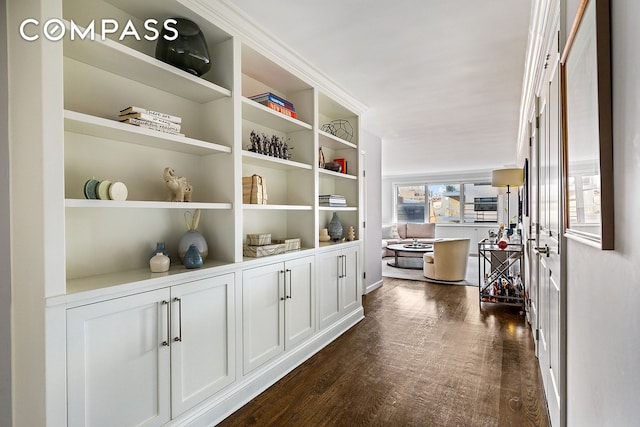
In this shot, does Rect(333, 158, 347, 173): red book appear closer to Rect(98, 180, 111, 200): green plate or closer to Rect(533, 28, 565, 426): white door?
Rect(533, 28, 565, 426): white door

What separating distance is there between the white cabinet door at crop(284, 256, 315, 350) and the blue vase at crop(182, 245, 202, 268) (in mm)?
820

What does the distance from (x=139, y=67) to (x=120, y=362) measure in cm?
145

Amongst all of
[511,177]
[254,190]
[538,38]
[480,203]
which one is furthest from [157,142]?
[480,203]

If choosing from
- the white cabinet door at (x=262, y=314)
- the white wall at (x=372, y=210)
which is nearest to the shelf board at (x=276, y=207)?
the white cabinet door at (x=262, y=314)

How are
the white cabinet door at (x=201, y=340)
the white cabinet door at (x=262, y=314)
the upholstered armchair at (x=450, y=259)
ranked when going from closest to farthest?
the white cabinet door at (x=201, y=340)
the white cabinet door at (x=262, y=314)
the upholstered armchair at (x=450, y=259)

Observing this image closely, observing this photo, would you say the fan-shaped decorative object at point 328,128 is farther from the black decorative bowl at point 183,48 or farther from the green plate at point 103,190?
the green plate at point 103,190

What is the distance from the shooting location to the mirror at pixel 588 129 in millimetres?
857

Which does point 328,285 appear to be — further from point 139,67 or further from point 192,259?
point 139,67

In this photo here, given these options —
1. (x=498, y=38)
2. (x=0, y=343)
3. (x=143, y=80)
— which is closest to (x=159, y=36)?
(x=143, y=80)

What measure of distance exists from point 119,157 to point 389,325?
2928 mm

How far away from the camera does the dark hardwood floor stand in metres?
1.95

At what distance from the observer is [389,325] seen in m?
3.49

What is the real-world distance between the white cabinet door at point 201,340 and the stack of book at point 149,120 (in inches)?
33.6

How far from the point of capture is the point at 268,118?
258 cm
